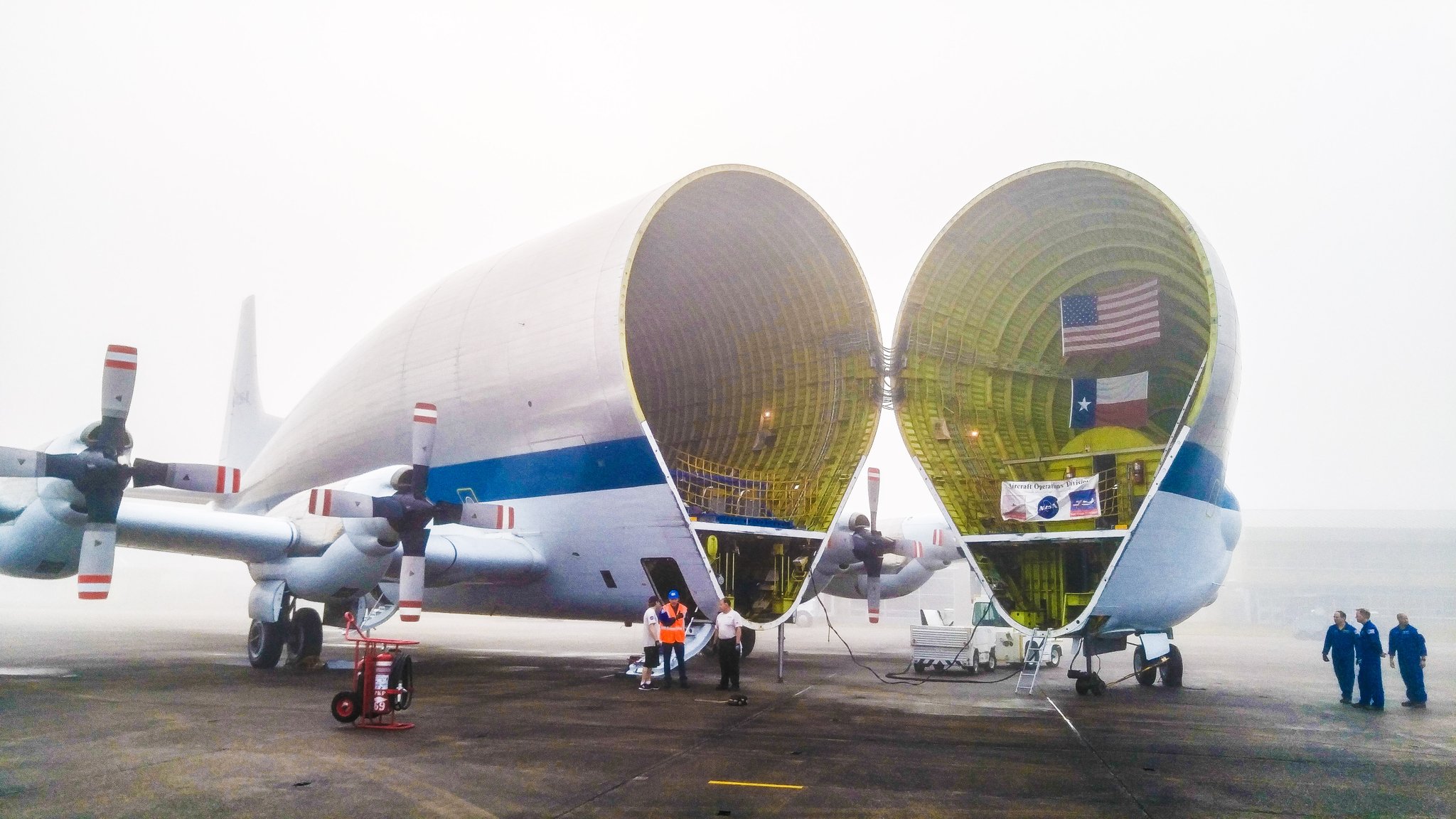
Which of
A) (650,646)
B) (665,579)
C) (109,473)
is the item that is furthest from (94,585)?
(665,579)

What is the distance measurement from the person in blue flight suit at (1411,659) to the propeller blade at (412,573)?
1578 cm

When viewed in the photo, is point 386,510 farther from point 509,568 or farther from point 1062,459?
point 1062,459

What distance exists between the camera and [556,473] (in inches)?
722

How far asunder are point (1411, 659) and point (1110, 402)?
7.21 meters

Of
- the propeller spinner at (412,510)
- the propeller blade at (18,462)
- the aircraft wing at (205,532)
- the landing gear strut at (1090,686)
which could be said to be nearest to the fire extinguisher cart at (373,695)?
the propeller spinner at (412,510)

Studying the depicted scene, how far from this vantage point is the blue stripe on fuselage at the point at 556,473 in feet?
54.7

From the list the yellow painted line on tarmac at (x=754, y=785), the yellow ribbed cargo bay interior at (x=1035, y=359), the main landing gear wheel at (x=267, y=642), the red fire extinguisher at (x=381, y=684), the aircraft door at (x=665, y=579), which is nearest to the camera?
the yellow painted line on tarmac at (x=754, y=785)

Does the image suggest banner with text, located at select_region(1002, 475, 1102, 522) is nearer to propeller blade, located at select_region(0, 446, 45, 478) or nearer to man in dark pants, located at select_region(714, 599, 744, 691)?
man in dark pants, located at select_region(714, 599, 744, 691)

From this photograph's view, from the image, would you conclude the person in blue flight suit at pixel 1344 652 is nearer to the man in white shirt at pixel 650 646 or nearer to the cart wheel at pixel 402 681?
the man in white shirt at pixel 650 646

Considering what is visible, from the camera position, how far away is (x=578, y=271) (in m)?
18.4

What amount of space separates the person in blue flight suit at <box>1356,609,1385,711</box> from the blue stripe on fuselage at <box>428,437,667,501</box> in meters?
11.7

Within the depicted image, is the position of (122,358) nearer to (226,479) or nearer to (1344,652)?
(226,479)

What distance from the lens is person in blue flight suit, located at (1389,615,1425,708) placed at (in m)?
15.3

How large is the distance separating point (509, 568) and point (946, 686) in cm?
871
